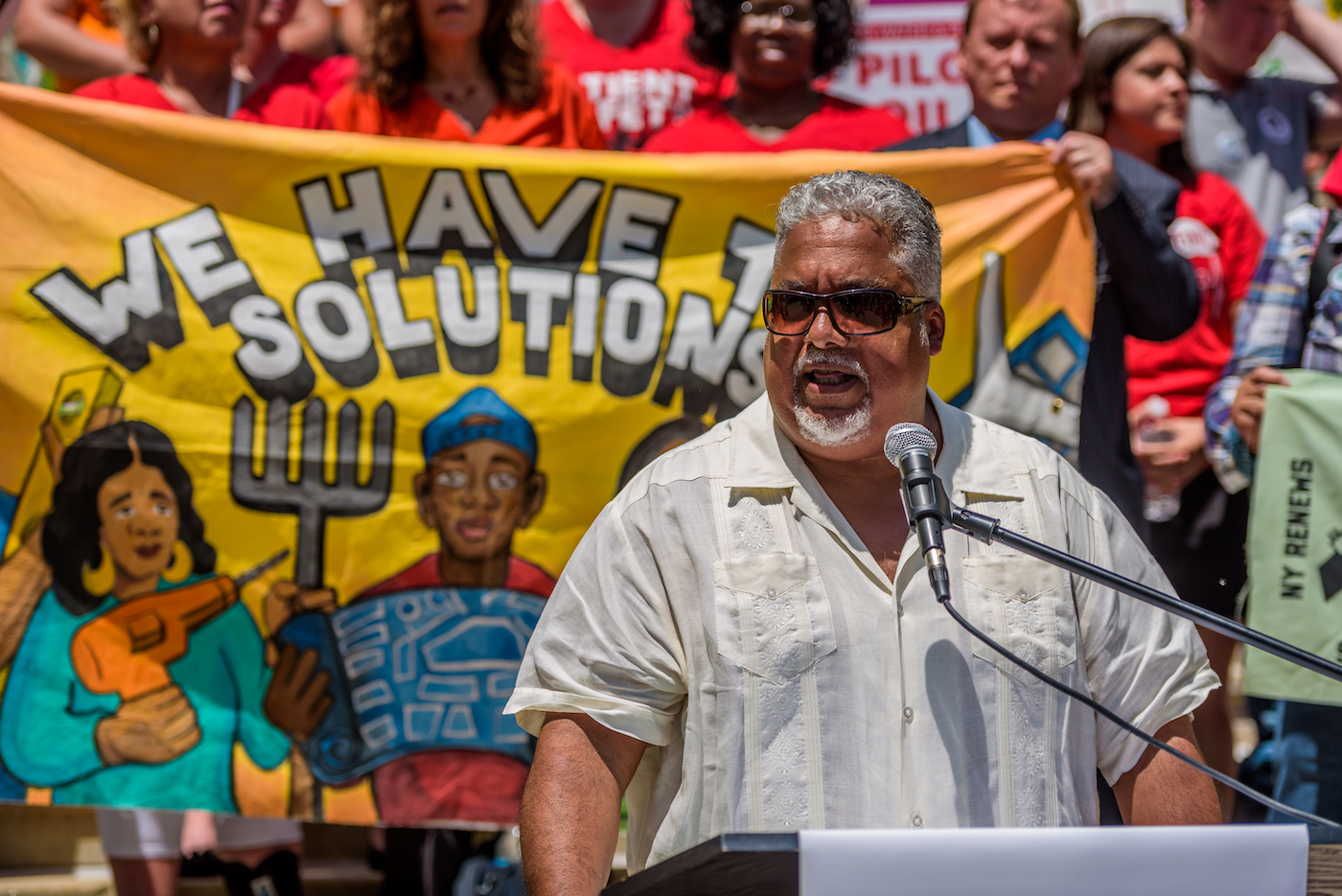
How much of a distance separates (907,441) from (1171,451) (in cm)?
272

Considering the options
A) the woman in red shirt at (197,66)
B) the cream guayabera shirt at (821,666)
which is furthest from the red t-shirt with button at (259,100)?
the cream guayabera shirt at (821,666)

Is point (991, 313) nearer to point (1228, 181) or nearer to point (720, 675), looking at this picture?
point (1228, 181)

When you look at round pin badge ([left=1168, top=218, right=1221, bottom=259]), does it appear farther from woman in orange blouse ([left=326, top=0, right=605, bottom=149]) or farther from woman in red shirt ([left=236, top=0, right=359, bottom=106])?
woman in red shirt ([left=236, top=0, right=359, bottom=106])

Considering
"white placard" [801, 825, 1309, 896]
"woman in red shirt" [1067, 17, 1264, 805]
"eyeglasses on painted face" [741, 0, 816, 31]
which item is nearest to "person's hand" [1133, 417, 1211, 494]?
"woman in red shirt" [1067, 17, 1264, 805]

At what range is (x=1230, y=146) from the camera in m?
5.20

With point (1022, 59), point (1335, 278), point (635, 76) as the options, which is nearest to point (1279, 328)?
point (1335, 278)

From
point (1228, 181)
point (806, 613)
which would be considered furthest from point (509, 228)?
point (1228, 181)

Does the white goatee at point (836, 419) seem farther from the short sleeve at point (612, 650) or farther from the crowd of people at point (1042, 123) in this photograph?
the crowd of people at point (1042, 123)

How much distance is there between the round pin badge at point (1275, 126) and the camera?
5.27m

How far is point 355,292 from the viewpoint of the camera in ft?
12.7

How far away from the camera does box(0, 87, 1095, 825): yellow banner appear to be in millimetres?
3645

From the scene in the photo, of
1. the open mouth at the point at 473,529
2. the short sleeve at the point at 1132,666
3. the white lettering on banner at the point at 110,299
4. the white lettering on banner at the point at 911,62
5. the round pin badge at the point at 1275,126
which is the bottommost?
the short sleeve at the point at 1132,666

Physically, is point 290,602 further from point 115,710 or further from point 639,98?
point 639,98

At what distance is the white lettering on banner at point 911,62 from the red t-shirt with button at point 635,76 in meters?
1.40
